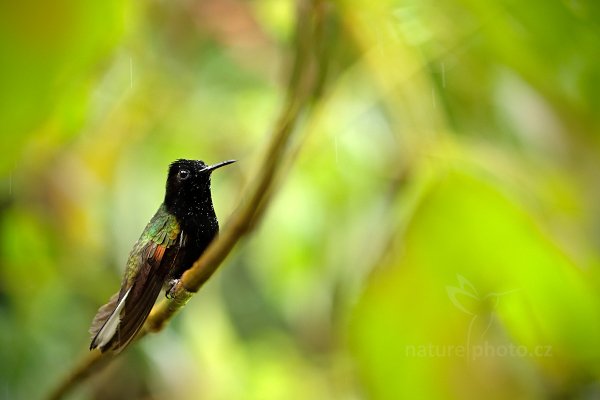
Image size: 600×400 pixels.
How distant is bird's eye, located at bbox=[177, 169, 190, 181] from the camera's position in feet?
0.75

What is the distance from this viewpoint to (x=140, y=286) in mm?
→ 212

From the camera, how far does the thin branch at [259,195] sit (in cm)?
19

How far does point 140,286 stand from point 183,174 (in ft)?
0.14

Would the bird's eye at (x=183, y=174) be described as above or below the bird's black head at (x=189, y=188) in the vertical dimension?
above

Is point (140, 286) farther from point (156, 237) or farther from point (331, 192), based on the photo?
point (331, 192)

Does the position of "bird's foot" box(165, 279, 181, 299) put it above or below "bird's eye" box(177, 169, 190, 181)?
below

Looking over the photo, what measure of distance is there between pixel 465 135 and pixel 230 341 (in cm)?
25

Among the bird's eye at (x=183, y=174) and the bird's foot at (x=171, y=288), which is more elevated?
the bird's eye at (x=183, y=174)

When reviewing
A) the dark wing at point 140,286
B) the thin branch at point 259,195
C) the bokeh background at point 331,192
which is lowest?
the bokeh background at point 331,192

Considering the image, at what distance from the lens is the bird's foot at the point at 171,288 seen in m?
0.20

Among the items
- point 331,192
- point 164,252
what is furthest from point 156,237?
point 331,192

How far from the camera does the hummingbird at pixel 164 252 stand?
200 mm

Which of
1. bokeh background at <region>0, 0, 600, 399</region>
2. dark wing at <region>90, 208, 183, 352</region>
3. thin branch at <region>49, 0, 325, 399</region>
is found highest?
thin branch at <region>49, 0, 325, 399</region>

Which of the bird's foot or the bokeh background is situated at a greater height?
the bird's foot
